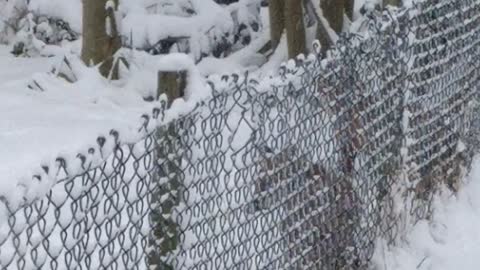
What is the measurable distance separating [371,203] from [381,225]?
9.6 inches

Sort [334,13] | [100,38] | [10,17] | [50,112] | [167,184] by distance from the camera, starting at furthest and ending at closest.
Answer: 1. [10,17]
2. [100,38]
3. [334,13]
4. [50,112]
5. [167,184]

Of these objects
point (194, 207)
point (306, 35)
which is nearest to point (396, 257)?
point (194, 207)

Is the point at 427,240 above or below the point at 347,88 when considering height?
below

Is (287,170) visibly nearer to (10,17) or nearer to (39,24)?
(39,24)

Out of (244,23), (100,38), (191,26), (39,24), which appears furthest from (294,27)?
(39,24)

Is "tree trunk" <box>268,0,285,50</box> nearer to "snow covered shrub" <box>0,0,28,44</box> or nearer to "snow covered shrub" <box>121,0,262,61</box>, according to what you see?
"snow covered shrub" <box>121,0,262,61</box>

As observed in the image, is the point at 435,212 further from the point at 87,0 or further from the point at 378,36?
the point at 87,0

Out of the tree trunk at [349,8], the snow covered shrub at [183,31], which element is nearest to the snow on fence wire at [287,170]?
the tree trunk at [349,8]

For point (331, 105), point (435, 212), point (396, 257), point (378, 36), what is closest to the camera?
point (331, 105)

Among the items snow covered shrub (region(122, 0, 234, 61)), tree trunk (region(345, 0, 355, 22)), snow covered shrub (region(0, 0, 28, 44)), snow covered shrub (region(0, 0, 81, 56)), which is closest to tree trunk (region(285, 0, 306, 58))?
tree trunk (region(345, 0, 355, 22))

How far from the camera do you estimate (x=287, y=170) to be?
4281 millimetres

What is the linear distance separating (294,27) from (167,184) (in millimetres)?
5470

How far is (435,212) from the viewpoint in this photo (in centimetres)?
591

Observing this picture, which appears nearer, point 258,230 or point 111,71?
point 258,230
